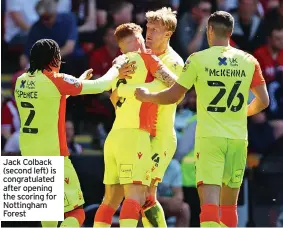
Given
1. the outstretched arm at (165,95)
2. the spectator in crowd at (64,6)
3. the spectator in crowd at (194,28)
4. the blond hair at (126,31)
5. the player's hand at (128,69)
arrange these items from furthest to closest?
1. the spectator in crowd at (64,6)
2. the spectator in crowd at (194,28)
3. the blond hair at (126,31)
4. the player's hand at (128,69)
5. the outstretched arm at (165,95)

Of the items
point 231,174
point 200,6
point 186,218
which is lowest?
point 186,218

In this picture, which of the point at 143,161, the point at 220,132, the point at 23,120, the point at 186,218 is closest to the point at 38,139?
the point at 23,120

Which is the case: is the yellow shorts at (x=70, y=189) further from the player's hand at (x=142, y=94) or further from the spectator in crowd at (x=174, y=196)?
the spectator in crowd at (x=174, y=196)

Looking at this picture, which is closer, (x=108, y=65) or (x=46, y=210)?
(x=46, y=210)

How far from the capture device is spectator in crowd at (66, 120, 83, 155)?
13688 millimetres

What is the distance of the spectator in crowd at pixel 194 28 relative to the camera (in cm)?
1406

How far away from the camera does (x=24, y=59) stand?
46.6ft

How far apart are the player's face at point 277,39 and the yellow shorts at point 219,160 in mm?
4847

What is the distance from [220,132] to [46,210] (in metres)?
1.91

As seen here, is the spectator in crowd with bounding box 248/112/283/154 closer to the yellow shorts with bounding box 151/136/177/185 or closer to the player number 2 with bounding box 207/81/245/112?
the yellow shorts with bounding box 151/136/177/185

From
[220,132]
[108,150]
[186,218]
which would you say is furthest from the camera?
[186,218]

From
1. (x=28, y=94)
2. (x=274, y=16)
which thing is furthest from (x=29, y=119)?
(x=274, y=16)

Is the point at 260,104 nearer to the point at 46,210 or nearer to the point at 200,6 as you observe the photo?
the point at 46,210

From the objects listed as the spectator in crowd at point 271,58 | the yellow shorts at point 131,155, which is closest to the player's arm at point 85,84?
the yellow shorts at point 131,155
